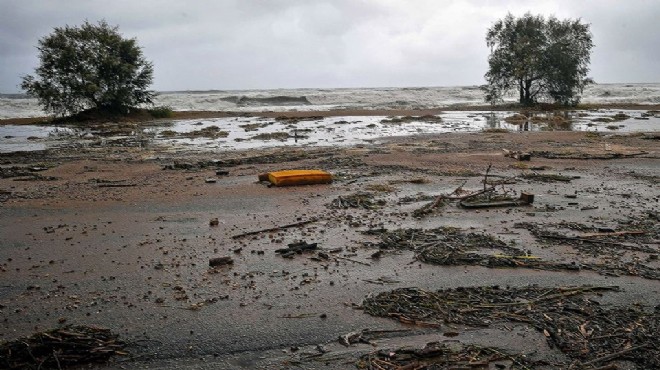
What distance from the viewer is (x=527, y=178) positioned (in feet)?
36.6

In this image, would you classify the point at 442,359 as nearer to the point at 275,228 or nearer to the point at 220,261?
the point at 220,261

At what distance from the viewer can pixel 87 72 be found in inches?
1341

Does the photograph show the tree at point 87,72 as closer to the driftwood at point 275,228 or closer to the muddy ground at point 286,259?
the muddy ground at point 286,259

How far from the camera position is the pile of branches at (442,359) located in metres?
3.52

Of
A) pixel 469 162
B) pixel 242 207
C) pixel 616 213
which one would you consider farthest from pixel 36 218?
pixel 469 162

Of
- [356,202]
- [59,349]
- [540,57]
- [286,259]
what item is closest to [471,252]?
[286,259]

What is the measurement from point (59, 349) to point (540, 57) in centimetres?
4426

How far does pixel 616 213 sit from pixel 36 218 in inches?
371

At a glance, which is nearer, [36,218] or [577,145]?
[36,218]

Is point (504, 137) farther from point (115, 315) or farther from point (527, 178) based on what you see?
point (115, 315)

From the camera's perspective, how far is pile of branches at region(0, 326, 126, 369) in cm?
357

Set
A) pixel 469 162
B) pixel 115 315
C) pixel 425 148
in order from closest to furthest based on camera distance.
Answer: pixel 115 315 → pixel 469 162 → pixel 425 148

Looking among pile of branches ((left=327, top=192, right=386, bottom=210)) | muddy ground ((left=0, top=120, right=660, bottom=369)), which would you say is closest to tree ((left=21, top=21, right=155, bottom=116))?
muddy ground ((left=0, top=120, right=660, bottom=369))

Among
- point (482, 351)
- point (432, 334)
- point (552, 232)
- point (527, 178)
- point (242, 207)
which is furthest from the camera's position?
point (527, 178)
